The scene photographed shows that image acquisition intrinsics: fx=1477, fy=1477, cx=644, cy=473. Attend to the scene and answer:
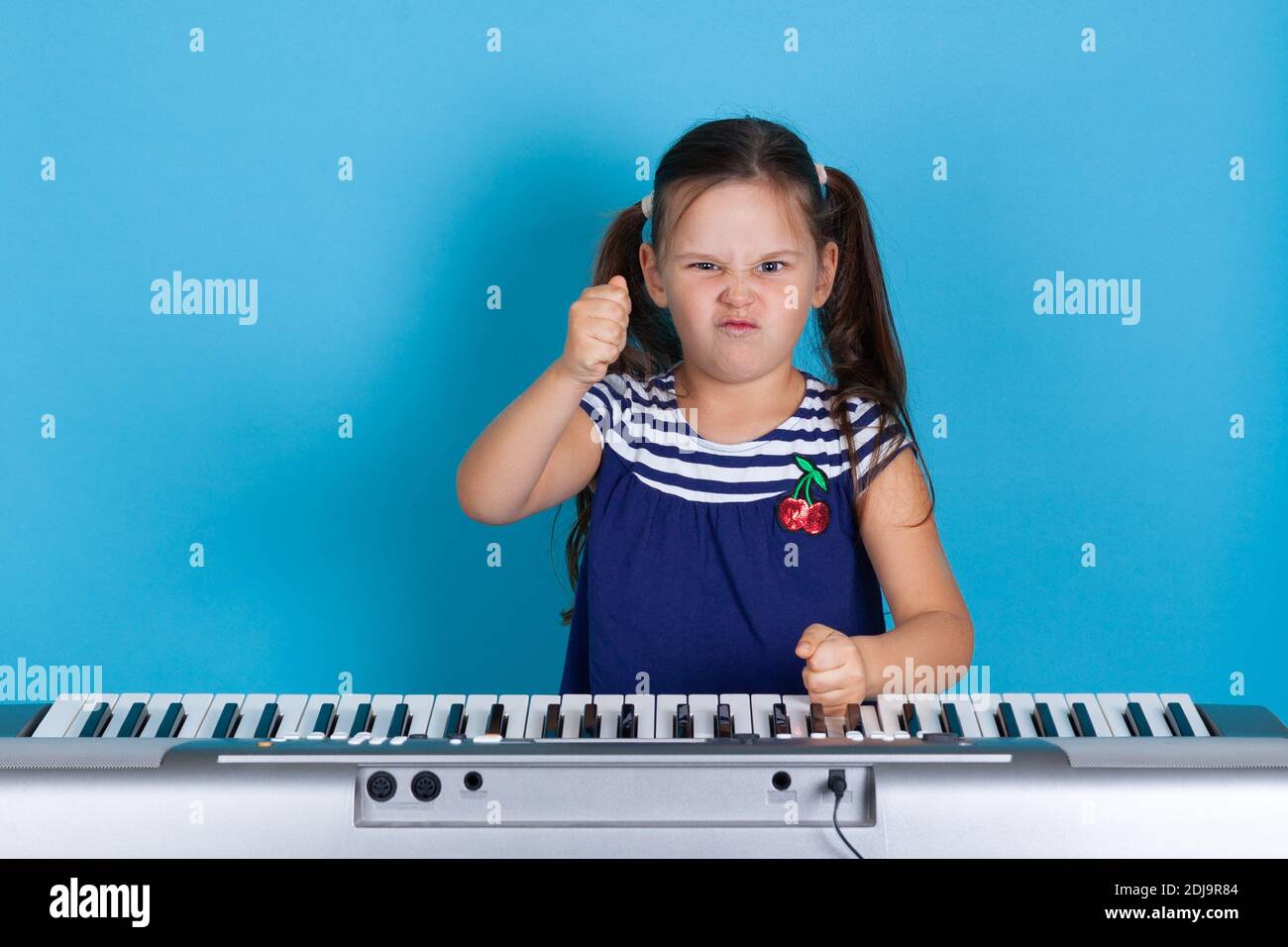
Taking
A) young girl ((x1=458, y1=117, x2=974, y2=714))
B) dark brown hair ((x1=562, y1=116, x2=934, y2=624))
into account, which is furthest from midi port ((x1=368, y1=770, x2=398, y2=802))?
dark brown hair ((x1=562, y1=116, x2=934, y2=624))

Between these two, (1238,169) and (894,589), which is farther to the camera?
(1238,169)

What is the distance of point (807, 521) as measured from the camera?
183 cm

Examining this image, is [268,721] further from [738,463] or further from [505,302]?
[505,302]

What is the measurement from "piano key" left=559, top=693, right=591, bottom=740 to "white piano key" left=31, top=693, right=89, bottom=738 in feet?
1.29

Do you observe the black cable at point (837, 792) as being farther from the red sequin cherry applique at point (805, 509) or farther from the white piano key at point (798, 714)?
the red sequin cherry applique at point (805, 509)

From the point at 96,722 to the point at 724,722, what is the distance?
0.51 metres

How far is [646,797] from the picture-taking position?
1051 mm

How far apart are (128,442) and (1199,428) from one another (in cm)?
177

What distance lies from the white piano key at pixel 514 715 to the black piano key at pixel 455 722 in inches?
1.4

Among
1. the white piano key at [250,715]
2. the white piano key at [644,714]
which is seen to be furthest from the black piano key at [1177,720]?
the white piano key at [250,715]

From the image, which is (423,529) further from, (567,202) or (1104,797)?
(1104,797)

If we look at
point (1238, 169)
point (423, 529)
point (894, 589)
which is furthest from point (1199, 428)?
point (423, 529)

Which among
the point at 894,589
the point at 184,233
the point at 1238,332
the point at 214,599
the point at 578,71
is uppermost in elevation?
the point at 578,71

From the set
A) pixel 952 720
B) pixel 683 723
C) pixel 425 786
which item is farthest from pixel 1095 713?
pixel 425 786
